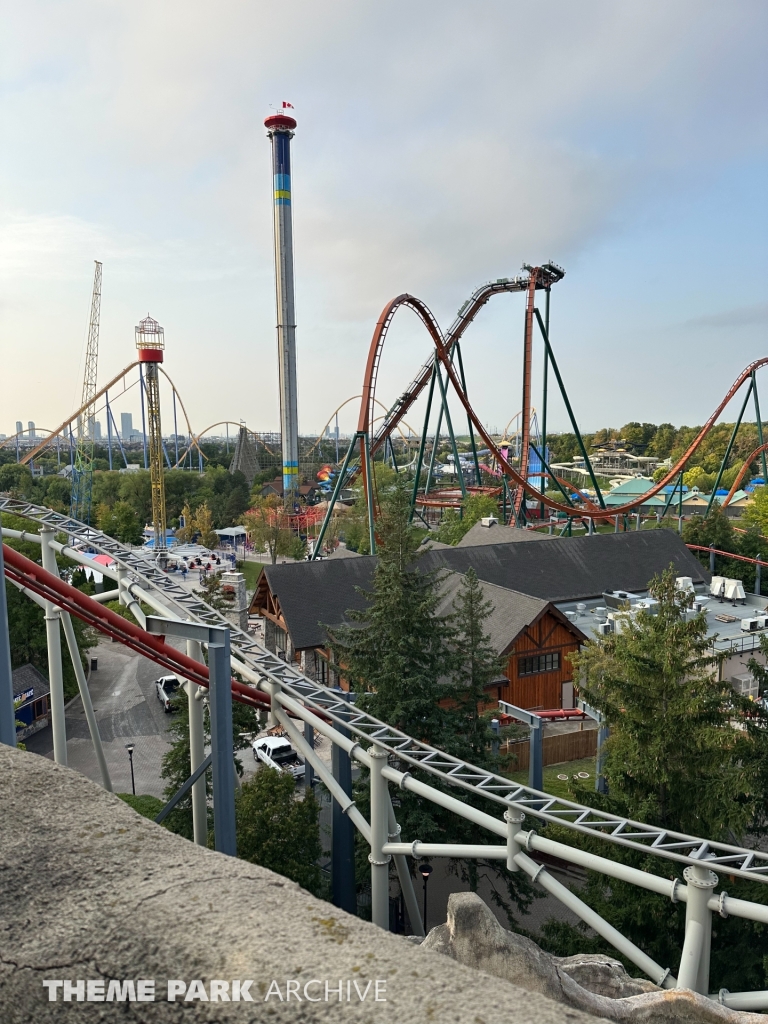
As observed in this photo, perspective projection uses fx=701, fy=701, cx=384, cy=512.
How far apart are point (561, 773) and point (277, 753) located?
24.3ft

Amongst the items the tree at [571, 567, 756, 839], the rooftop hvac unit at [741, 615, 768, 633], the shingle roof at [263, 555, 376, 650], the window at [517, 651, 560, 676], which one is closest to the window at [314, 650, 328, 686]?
the shingle roof at [263, 555, 376, 650]

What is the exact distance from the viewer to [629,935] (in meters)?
9.22

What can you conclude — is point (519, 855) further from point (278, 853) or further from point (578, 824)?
point (278, 853)

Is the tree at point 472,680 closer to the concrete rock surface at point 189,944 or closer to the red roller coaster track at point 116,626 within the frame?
the red roller coaster track at point 116,626

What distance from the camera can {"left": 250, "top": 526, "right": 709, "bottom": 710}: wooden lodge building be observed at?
20969mm

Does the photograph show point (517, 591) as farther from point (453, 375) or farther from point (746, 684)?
point (453, 375)

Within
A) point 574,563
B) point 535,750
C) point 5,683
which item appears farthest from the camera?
point 574,563

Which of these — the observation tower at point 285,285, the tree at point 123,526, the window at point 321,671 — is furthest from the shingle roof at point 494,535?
the observation tower at point 285,285

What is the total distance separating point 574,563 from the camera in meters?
27.6

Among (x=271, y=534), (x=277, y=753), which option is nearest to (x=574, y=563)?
(x=277, y=753)

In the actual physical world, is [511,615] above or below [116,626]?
below

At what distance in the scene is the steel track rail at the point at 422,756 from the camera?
23.3 ft

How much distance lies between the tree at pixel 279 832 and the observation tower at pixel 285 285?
53338 millimetres

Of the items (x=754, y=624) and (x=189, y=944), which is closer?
(x=189, y=944)
